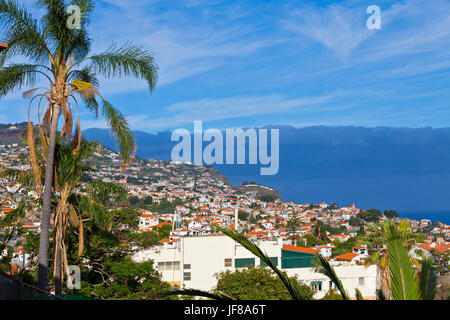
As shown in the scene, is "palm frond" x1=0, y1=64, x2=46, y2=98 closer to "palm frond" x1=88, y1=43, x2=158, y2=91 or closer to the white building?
"palm frond" x1=88, y1=43, x2=158, y2=91

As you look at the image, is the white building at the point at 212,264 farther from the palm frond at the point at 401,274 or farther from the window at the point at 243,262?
the palm frond at the point at 401,274

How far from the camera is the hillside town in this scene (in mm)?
22456

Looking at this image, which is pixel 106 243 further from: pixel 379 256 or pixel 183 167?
pixel 183 167

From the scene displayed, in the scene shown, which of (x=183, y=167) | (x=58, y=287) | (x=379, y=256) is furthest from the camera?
(x=183, y=167)

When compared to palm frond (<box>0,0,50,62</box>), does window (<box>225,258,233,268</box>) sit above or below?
below

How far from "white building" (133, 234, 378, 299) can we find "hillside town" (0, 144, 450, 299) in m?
0.06

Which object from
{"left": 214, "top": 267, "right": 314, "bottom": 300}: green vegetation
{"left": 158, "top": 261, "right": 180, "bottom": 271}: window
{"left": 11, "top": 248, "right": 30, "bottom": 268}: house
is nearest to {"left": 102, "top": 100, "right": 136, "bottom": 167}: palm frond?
{"left": 11, "top": 248, "right": 30, "bottom": 268}: house

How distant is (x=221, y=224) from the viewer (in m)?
6.65

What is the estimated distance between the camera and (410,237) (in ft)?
52.7

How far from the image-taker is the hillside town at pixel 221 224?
22.5 meters

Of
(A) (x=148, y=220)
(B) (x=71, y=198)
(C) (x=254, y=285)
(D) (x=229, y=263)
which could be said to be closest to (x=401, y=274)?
(B) (x=71, y=198)

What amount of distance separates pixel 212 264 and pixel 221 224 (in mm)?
24975
